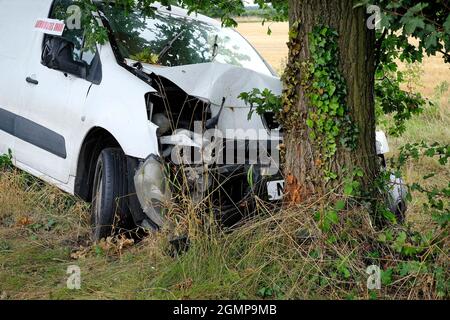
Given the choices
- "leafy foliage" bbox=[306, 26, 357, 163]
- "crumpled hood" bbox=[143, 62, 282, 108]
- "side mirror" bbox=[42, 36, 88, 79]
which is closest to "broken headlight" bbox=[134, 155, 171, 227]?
"crumpled hood" bbox=[143, 62, 282, 108]

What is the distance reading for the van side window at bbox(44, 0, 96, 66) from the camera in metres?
5.31

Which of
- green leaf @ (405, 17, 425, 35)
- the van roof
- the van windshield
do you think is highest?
the van roof

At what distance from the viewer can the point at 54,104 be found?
5.40 meters

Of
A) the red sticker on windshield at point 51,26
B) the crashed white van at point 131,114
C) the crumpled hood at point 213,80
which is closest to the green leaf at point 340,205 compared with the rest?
the crashed white van at point 131,114

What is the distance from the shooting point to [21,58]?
19.6 feet

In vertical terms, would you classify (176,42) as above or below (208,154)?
above

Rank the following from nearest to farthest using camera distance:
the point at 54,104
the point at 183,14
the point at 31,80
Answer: the point at 54,104, the point at 31,80, the point at 183,14

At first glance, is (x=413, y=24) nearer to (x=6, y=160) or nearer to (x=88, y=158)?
(x=88, y=158)

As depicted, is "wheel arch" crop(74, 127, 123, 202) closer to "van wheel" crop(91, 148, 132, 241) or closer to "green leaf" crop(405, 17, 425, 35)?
"van wheel" crop(91, 148, 132, 241)

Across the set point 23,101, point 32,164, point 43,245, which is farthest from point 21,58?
point 43,245

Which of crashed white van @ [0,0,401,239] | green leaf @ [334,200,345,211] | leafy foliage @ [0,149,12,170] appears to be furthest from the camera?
leafy foliage @ [0,149,12,170]

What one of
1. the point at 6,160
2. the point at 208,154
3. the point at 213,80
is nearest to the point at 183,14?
the point at 213,80

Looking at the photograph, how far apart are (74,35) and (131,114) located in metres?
1.29

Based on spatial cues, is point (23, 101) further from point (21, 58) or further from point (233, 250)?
point (233, 250)
